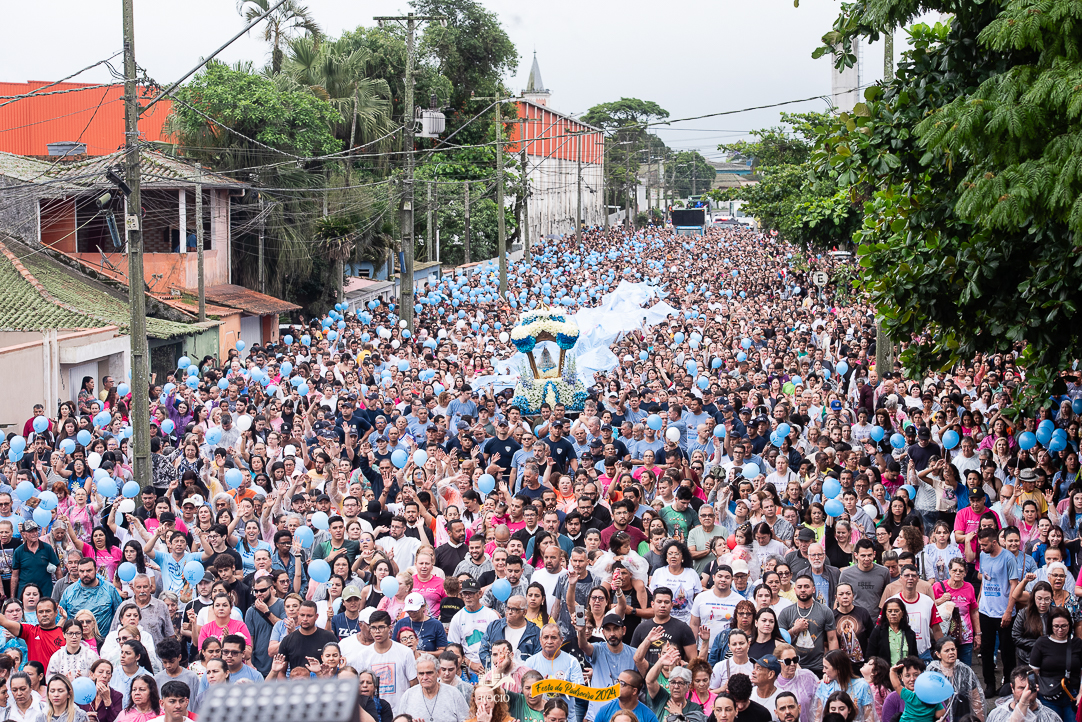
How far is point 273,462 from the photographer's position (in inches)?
472

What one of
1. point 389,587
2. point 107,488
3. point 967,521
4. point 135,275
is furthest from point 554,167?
point 389,587

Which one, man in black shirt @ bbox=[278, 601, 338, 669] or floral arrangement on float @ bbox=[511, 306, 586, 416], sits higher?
floral arrangement on float @ bbox=[511, 306, 586, 416]

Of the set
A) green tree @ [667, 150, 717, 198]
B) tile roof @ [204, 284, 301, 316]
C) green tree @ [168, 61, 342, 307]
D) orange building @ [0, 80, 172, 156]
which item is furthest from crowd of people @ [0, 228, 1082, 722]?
green tree @ [667, 150, 717, 198]

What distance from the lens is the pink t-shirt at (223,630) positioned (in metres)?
7.81

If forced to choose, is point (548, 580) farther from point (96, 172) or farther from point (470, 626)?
point (96, 172)

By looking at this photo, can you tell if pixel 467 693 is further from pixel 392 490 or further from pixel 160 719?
pixel 392 490

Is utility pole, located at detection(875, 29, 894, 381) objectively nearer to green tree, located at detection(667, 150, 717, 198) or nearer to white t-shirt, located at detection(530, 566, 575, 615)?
white t-shirt, located at detection(530, 566, 575, 615)

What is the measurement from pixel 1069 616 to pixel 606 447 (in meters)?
5.58

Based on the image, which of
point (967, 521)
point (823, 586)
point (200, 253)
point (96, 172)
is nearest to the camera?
point (823, 586)

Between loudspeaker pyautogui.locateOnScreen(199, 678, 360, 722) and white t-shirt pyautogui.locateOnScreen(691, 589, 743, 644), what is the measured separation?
234 inches

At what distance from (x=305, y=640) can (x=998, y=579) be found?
193 inches

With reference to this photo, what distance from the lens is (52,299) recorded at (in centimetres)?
2222

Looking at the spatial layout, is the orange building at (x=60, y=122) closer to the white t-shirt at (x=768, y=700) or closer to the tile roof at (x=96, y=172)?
the tile roof at (x=96, y=172)

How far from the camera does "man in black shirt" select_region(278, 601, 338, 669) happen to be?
293 inches
